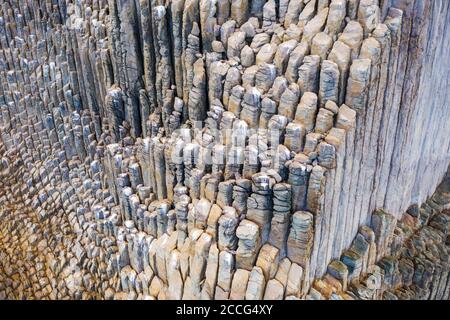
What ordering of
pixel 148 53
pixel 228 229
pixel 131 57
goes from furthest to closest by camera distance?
pixel 131 57 → pixel 148 53 → pixel 228 229

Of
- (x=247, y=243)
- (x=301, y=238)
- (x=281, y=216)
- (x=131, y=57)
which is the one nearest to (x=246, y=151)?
(x=281, y=216)

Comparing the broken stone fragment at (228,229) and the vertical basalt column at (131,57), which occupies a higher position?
the vertical basalt column at (131,57)

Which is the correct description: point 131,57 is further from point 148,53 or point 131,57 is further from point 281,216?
point 281,216

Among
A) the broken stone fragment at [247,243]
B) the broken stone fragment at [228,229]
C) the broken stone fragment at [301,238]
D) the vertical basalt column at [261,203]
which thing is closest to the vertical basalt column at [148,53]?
the broken stone fragment at [228,229]

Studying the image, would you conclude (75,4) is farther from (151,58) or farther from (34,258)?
(34,258)

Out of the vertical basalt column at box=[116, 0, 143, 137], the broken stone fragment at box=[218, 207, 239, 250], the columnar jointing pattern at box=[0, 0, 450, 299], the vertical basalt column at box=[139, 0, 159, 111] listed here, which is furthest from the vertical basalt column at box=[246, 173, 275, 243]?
the vertical basalt column at box=[116, 0, 143, 137]

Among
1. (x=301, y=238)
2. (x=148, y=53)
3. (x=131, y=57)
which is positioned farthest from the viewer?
(x=131, y=57)

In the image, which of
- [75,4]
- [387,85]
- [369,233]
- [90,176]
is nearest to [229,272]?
[369,233]

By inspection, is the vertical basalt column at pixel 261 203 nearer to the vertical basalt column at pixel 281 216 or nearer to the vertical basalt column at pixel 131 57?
the vertical basalt column at pixel 281 216

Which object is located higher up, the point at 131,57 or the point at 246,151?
the point at 131,57
